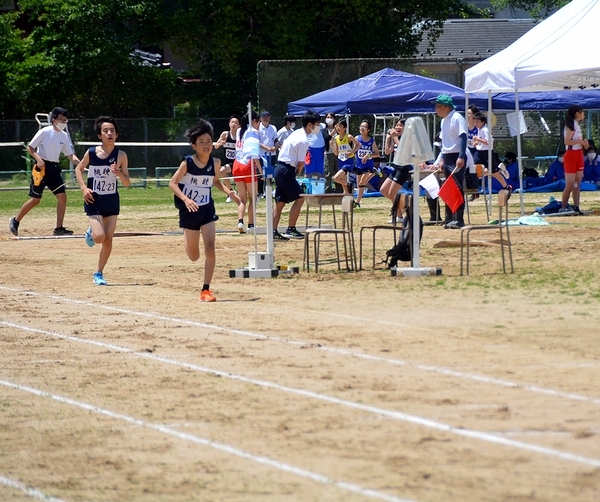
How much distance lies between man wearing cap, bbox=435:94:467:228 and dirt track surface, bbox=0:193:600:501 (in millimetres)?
4345

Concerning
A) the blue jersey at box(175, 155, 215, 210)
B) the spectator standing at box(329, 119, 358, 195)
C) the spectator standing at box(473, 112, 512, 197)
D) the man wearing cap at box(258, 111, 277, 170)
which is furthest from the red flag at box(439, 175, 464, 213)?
the spectator standing at box(329, 119, 358, 195)

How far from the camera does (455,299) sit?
11.3 m

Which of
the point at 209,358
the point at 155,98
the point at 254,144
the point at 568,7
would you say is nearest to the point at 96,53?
the point at 155,98

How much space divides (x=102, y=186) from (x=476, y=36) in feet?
153

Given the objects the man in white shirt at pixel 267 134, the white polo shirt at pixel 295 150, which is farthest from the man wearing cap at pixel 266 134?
the white polo shirt at pixel 295 150

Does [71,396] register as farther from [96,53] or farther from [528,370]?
[96,53]

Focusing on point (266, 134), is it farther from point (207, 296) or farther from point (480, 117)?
point (207, 296)

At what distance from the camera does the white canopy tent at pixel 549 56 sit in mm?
18017

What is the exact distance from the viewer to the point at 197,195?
38.9 feet

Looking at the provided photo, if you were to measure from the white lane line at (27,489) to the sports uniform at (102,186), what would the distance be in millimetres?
7536

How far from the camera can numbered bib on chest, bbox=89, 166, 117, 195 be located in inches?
521

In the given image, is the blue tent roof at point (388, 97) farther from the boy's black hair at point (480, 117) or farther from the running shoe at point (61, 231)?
the running shoe at point (61, 231)

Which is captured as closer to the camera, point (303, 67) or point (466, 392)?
point (466, 392)

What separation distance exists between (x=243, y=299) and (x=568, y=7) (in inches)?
404
